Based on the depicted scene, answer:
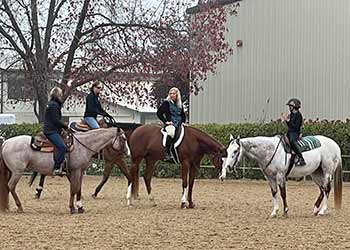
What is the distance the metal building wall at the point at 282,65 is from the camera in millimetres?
28875

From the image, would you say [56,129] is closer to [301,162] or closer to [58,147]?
[58,147]

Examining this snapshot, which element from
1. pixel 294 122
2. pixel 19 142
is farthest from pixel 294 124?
pixel 19 142

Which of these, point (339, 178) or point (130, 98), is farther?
point (130, 98)

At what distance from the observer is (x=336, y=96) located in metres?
29.0

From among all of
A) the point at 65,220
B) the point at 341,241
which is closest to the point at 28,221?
the point at 65,220

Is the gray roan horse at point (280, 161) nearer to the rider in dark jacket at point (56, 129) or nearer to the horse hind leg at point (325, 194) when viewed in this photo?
the horse hind leg at point (325, 194)

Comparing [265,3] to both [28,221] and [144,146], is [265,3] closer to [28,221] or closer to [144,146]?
[144,146]

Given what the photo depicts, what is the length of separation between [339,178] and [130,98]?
14.0 m

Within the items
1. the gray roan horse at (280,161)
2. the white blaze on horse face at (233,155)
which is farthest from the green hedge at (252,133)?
the white blaze on horse face at (233,155)

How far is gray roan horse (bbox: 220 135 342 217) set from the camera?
539 inches

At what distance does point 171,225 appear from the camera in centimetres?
1231

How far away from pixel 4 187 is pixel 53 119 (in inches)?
60.1

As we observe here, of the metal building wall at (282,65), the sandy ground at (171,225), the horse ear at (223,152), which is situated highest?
the metal building wall at (282,65)

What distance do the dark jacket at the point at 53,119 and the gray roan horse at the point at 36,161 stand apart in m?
0.45
